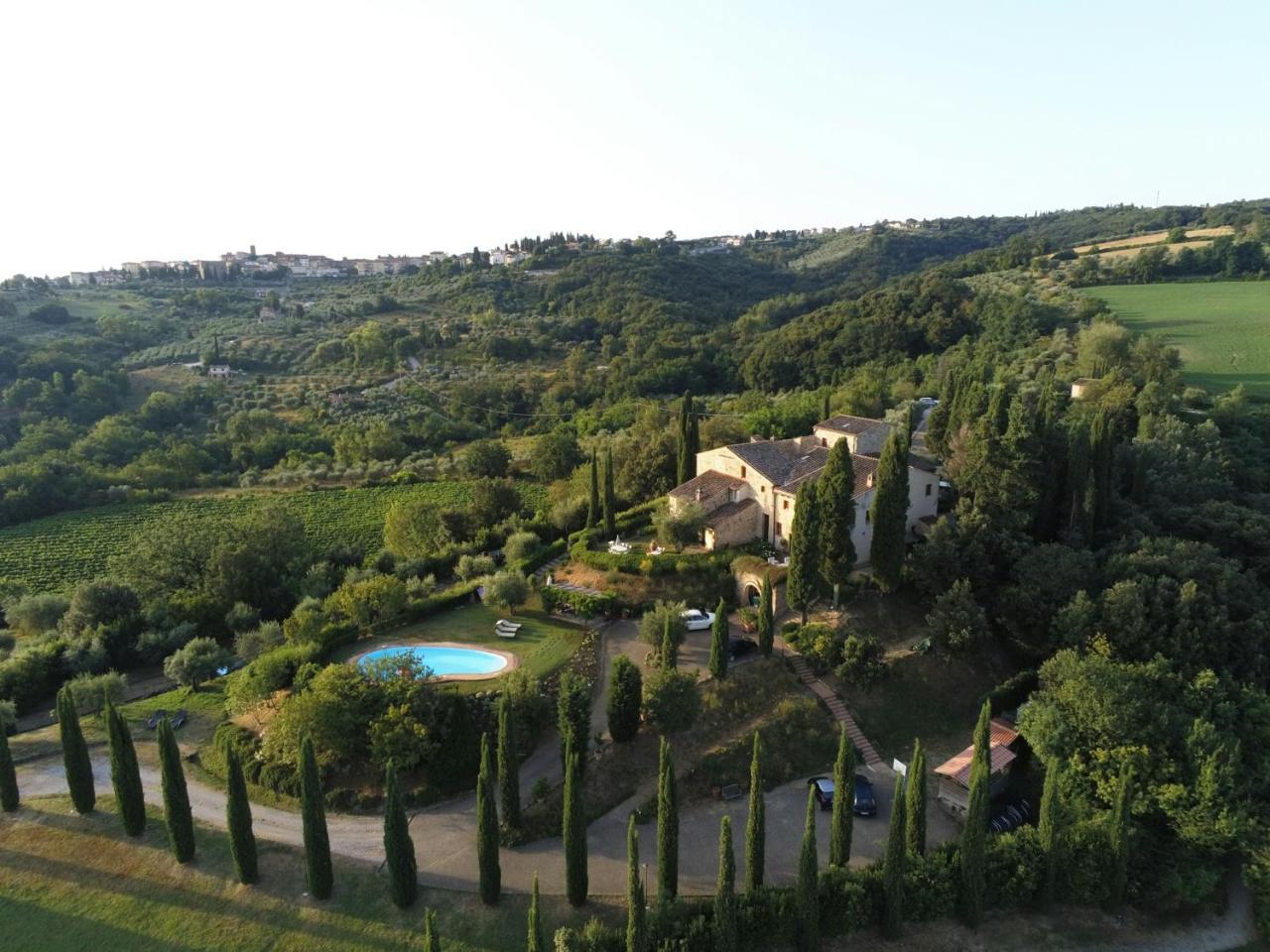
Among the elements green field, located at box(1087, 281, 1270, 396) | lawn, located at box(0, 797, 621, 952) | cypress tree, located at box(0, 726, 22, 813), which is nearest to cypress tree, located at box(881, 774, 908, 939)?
lawn, located at box(0, 797, 621, 952)

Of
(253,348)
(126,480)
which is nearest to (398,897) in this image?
(126,480)

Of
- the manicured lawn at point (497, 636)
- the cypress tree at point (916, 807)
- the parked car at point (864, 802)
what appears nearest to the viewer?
the cypress tree at point (916, 807)

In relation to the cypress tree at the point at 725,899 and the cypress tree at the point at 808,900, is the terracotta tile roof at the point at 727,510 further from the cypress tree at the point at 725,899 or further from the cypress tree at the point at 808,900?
the cypress tree at the point at 725,899

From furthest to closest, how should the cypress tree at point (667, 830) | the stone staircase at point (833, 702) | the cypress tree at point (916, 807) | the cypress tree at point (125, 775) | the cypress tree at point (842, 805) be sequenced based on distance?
the stone staircase at point (833, 702)
the cypress tree at point (125, 775)
the cypress tree at point (916, 807)
the cypress tree at point (842, 805)
the cypress tree at point (667, 830)

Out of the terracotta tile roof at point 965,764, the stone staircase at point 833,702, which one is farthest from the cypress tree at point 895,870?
the stone staircase at point 833,702

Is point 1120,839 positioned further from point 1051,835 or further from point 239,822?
point 239,822

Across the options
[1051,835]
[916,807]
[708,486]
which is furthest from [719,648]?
[708,486]

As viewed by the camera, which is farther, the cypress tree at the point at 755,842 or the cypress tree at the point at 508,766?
the cypress tree at the point at 508,766

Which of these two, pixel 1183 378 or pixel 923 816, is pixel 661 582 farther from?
pixel 1183 378
